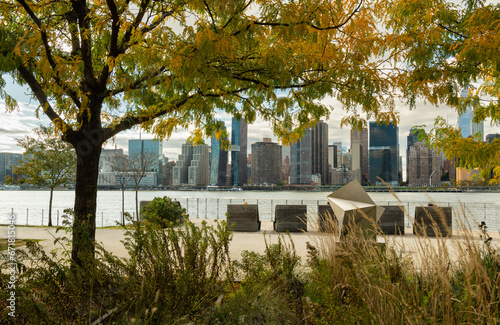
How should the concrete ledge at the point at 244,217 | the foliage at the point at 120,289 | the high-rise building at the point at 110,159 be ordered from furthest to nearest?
the high-rise building at the point at 110,159
the concrete ledge at the point at 244,217
the foliage at the point at 120,289

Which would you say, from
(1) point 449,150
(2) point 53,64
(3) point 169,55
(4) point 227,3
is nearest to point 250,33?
(4) point 227,3

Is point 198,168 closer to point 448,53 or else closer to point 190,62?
point 448,53

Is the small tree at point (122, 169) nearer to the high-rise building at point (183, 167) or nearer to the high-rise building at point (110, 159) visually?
the high-rise building at point (110, 159)

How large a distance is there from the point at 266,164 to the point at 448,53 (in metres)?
40.1

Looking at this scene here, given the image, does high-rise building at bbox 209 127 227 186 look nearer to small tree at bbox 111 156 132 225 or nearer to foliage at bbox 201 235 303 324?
small tree at bbox 111 156 132 225

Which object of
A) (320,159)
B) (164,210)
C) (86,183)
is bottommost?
(164,210)

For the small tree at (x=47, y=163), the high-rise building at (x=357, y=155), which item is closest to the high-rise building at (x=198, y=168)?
the high-rise building at (x=357, y=155)

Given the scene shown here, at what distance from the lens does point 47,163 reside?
18.8 meters

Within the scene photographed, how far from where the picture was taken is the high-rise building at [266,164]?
4466 cm

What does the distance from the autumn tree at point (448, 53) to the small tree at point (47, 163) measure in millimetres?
18930

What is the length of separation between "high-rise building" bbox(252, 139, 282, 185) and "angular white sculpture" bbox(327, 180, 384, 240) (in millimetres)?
38545

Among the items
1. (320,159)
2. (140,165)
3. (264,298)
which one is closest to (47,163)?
(140,165)

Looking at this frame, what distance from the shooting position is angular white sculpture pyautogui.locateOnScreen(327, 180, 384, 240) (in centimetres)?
504

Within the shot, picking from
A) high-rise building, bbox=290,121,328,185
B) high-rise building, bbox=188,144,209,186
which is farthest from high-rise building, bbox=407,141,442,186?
high-rise building, bbox=188,144,209,186
